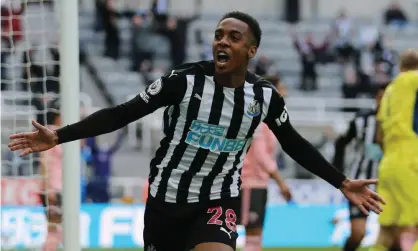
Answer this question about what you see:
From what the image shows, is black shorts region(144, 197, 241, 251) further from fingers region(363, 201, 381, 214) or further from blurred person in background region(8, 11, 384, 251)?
fingers region(363, 201, 381, 214)

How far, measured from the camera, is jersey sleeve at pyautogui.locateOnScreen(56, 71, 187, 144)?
15.4 feet

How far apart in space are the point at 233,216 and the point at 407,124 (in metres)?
2.85

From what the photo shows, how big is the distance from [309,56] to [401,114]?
40.4ft

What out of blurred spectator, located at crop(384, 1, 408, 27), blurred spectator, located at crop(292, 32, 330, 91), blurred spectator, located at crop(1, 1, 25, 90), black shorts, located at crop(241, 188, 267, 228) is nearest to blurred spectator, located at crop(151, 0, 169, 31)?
blurred spectator, located at crop(292, 32, 330, 91)

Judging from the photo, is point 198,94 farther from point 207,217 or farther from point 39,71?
point 39,71

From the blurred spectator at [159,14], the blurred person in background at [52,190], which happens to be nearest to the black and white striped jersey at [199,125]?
the blurred person in background at [52,190]

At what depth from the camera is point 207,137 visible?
488 cm

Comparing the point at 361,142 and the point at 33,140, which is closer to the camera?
the point at 33,140

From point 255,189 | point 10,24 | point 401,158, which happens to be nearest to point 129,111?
point 10,24

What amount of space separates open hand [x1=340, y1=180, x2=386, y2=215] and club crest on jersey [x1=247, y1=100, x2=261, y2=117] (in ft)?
1.90

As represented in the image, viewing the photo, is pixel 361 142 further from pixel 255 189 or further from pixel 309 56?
pixel 309 56

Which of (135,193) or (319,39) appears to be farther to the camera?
(319,39)

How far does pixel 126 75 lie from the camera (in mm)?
18781

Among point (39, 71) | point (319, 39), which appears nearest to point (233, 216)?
point (39, 71)
